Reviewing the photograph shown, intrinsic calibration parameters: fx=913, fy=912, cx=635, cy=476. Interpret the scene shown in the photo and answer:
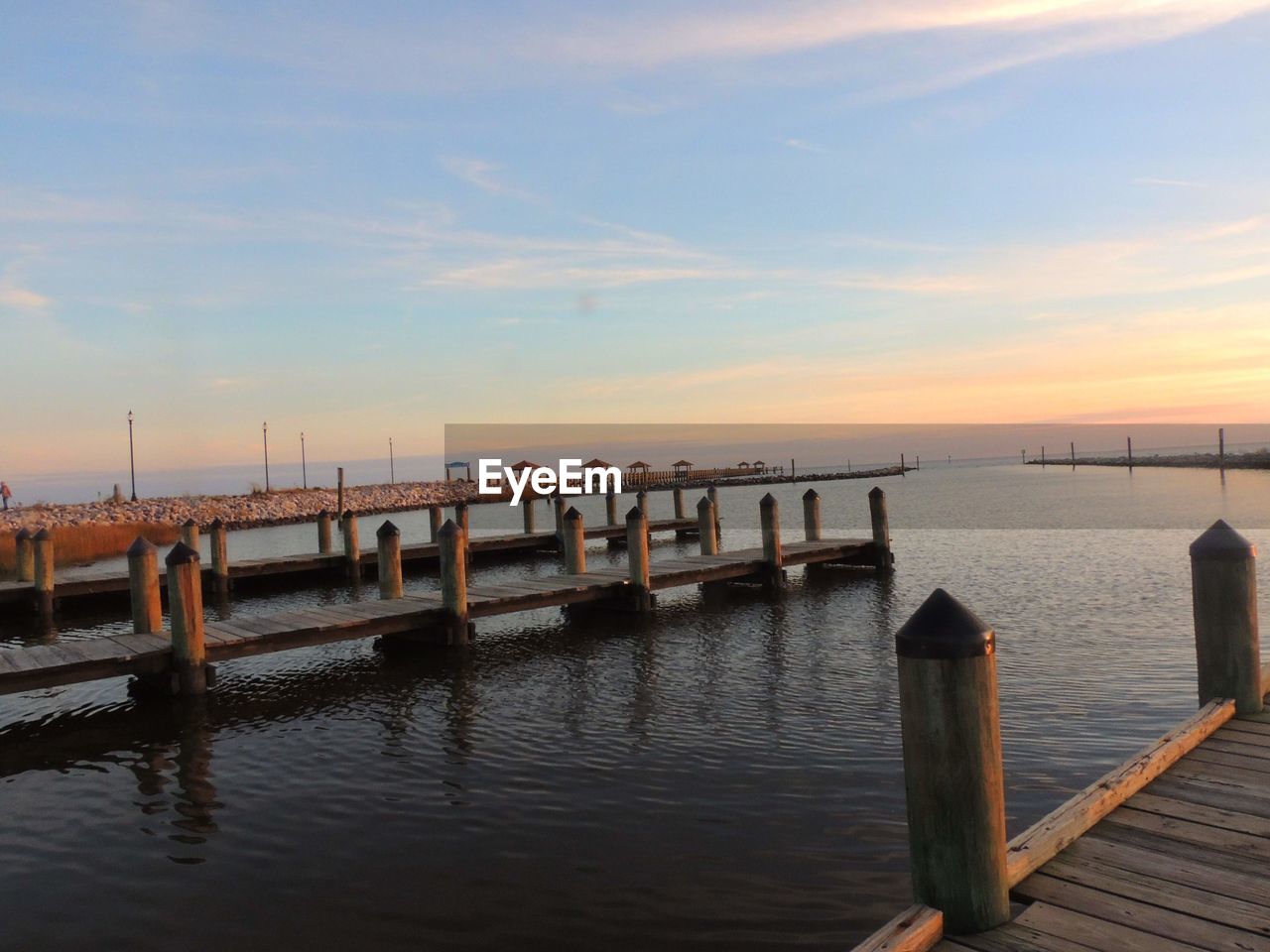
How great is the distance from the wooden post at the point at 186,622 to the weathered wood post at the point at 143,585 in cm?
148

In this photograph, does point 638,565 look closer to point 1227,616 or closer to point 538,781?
point 538,781

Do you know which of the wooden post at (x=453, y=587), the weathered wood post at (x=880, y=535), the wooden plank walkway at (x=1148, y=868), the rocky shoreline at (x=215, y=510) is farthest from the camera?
the rocky shoreline at (x=215, y=510)

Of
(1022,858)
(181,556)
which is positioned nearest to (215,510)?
(181,556)

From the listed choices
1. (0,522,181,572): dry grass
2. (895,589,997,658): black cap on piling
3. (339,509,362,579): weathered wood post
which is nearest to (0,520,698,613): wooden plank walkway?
(339,509,362,579): weathered wood post

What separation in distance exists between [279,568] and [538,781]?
1600 cm

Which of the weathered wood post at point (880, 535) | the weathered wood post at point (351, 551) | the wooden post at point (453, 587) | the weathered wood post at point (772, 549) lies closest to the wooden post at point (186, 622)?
the wooden post at point (453, 587)

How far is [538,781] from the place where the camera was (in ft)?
25.8

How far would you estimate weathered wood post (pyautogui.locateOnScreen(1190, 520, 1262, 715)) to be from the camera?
5980mm

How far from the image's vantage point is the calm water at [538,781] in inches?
221

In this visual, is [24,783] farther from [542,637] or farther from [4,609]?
[4,609]

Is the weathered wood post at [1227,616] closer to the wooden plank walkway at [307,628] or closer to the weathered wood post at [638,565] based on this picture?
the wooden plank walkway at [307,628]

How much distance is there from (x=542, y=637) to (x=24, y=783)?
765 centimetres

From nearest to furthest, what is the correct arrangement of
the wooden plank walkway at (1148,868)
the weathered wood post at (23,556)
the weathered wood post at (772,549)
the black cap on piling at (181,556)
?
the wooden plank walkway at (1148,868)
the black cap on piling at (181,556)
the weathered wood post at (772,549)
the weathered wood post at (23,556)

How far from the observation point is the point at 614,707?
1030 cm
